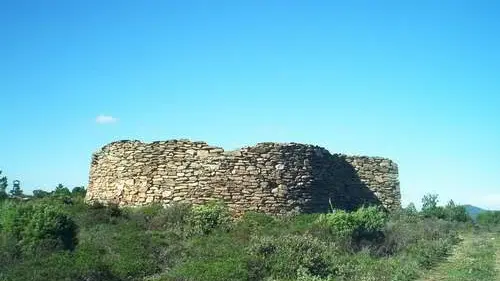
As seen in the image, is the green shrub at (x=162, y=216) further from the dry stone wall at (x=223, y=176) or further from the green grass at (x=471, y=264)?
the green grass at (x=471, y=264)

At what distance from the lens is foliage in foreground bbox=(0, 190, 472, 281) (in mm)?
9875

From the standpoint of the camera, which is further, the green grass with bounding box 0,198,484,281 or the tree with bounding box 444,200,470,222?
the tree with bounding box 444,200,470,222

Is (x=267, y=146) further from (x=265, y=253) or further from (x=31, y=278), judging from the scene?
(x=31, y=278)

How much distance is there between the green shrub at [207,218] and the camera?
1469cm

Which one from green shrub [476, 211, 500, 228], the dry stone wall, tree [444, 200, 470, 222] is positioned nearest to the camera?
the dry stone wall

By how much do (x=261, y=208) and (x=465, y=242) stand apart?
7230 millimetres

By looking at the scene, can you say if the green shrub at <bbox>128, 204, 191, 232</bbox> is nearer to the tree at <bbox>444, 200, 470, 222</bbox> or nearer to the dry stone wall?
the dry stone wall

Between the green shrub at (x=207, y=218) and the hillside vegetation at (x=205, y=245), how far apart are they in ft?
0.11

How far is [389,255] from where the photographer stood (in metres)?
13.5

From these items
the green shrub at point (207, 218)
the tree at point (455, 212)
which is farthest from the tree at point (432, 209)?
the green shrub at point (207, 218)

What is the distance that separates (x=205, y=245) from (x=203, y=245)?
0.23 ft

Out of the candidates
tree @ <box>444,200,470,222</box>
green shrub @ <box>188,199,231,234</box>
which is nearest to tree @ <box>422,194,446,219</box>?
tree @ <box>444,200,470,222</box>

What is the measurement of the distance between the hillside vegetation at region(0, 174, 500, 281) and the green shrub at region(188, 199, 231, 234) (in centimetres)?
3

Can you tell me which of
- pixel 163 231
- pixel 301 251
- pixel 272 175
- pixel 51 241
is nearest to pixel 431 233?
pixel 272 175
